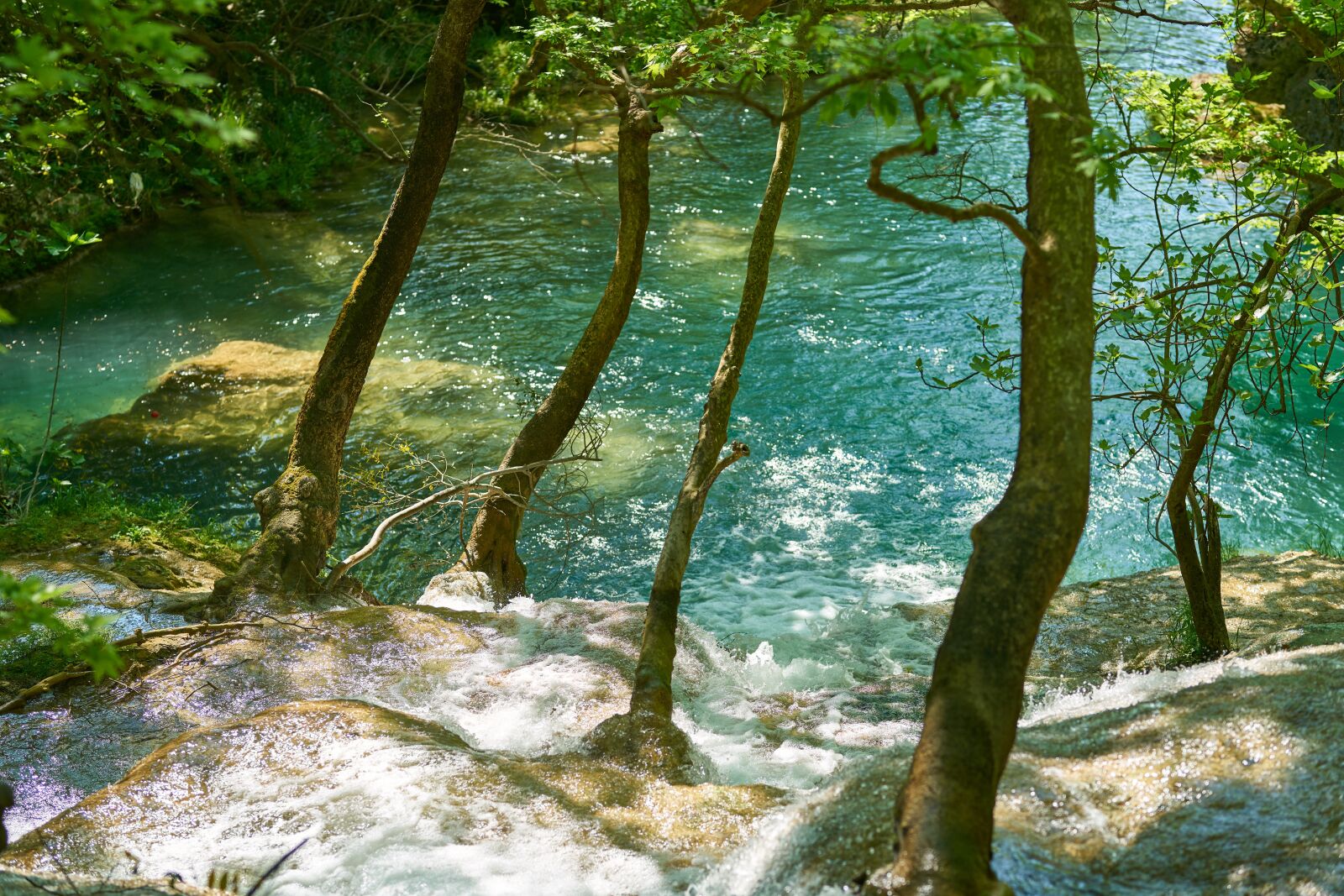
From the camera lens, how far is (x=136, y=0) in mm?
2438

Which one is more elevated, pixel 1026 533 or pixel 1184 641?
pixel 1026 533

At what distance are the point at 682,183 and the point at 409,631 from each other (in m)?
11.7

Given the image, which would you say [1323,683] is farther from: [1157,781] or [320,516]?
[320,516]

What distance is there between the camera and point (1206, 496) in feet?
Result: 17.5

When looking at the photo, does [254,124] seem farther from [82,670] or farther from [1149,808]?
[1149,808]

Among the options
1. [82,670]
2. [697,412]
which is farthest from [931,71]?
[697,412]

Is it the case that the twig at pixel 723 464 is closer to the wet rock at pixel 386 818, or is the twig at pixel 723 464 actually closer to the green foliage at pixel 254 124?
the wet rock at pixel 386 818

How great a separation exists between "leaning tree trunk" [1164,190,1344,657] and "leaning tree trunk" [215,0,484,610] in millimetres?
4493

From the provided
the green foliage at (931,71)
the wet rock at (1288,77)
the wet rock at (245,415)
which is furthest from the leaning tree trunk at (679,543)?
the wet rock at (1288,77)

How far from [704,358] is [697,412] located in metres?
1.18

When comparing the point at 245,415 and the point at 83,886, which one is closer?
the point at 83,886

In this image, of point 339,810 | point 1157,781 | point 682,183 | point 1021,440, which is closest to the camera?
point 1021,440

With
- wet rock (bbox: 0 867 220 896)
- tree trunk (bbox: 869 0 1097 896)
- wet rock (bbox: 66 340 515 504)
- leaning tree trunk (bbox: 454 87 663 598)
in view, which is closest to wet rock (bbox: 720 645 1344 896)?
tree trunk (bbox: 869 0 1097 896)

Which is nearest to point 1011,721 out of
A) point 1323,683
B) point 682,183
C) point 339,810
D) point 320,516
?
point 1323,683
